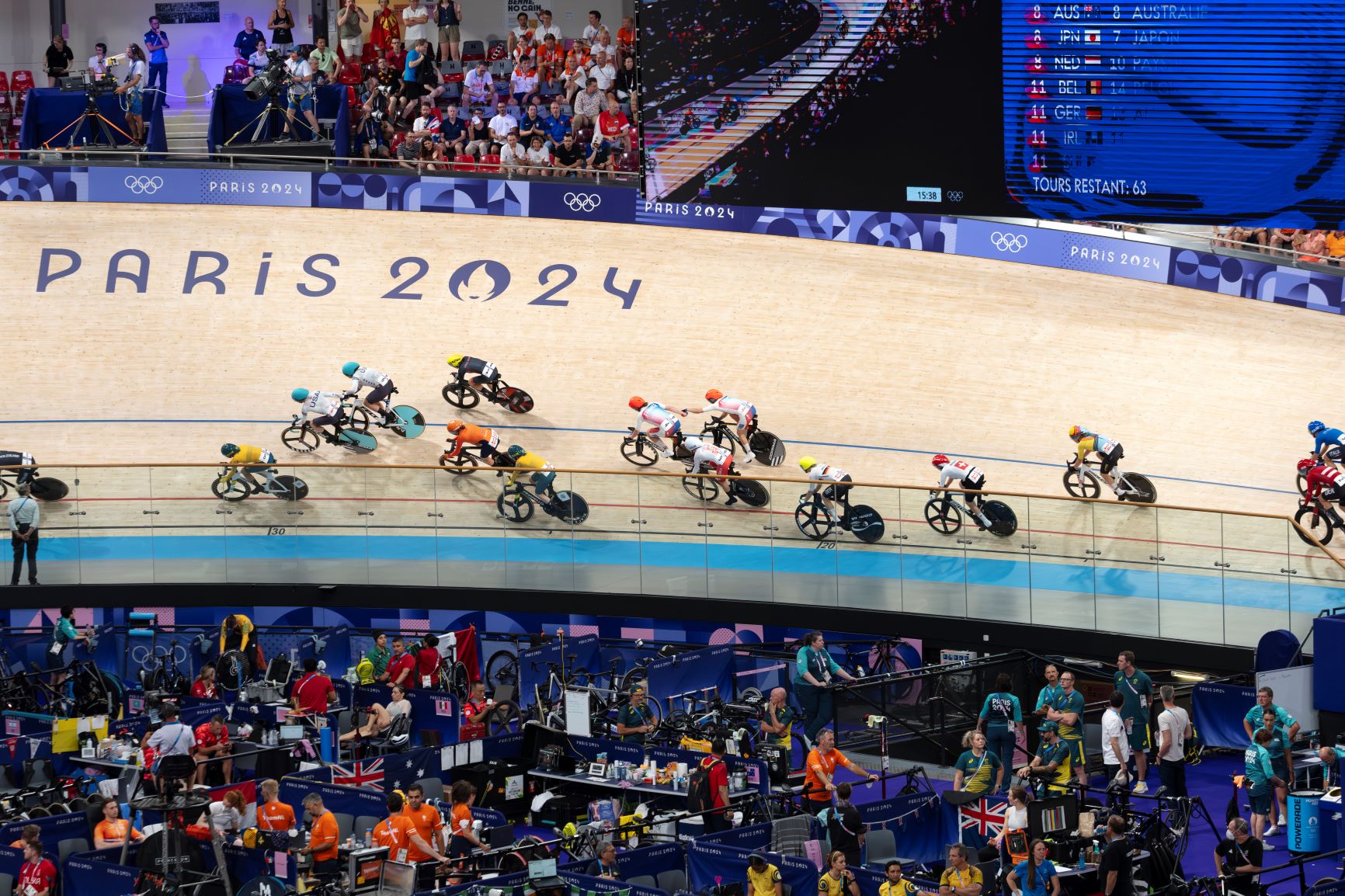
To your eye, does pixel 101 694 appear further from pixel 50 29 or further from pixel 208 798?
pixel 50 29

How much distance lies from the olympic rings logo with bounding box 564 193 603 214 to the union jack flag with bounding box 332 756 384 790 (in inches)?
585

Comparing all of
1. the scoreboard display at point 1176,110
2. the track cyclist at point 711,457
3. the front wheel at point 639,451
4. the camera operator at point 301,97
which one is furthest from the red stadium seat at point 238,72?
the scoreboard display at point 1176,110

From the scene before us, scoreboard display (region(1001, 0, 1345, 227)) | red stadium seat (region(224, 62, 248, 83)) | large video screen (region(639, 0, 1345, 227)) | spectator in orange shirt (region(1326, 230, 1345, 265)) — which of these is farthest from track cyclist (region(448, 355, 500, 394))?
scoreboard display (region(1001, 0, 1345, 227))

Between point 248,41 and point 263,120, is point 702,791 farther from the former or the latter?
point 248,41

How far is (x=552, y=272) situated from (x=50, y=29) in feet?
41.7

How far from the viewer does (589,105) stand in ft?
95.6

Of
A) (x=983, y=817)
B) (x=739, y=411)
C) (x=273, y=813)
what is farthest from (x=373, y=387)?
(x=983, y=817)

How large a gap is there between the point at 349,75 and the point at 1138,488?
16.2 meters

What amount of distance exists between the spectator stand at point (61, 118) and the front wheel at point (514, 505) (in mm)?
12759

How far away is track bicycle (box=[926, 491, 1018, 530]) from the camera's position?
1808 centimetres

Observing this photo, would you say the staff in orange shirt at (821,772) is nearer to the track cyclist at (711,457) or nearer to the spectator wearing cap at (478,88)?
the track cyclist at (711,457)

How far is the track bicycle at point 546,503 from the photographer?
1973 centimetres

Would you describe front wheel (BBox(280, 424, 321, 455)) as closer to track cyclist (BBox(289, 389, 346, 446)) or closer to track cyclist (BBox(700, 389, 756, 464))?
track cyclist (BBox(289, 389, 346, 446))

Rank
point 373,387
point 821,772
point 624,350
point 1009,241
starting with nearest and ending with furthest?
point 821,772 < point 373,387 < point 624,350 < point 1009,241
